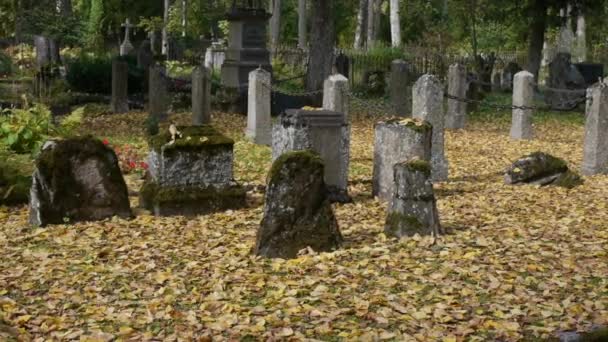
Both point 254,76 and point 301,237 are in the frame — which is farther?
point 254,76

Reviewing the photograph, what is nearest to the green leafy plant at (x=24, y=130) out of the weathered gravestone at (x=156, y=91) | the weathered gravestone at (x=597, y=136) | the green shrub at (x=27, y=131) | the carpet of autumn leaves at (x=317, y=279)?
the green shrub at (x=27, y=131)

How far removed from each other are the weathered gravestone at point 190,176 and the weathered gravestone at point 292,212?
89.4 inches

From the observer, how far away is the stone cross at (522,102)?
18.2m

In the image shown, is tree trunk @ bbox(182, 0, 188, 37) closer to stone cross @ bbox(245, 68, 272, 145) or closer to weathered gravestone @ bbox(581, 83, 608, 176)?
stone cross @ bbox(245, 68, 272, 145)

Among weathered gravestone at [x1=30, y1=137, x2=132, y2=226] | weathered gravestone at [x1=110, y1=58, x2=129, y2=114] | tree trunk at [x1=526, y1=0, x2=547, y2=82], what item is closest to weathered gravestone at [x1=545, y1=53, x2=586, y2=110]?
tree trunk at [x1=526, y1=0, x2=547, y2=82]

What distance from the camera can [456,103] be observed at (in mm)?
20328

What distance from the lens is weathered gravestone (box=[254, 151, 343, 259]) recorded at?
7871 millimetres

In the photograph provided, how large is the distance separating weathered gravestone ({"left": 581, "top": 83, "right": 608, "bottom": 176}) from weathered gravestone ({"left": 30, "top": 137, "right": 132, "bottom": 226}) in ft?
24.3

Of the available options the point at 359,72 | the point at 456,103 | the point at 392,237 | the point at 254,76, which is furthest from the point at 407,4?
the point at 392,237

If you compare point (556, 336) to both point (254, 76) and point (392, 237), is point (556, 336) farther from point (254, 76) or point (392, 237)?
point (254, 76)

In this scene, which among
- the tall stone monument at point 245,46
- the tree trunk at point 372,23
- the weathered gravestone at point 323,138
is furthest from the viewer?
the tree trunk at point 372,23

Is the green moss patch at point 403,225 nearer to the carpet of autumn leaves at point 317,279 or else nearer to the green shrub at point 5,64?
the carpet of autumn leaves at point 317,279

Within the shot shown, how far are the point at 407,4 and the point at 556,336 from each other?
46747mm

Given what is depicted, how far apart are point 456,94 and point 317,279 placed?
43.7 feet
